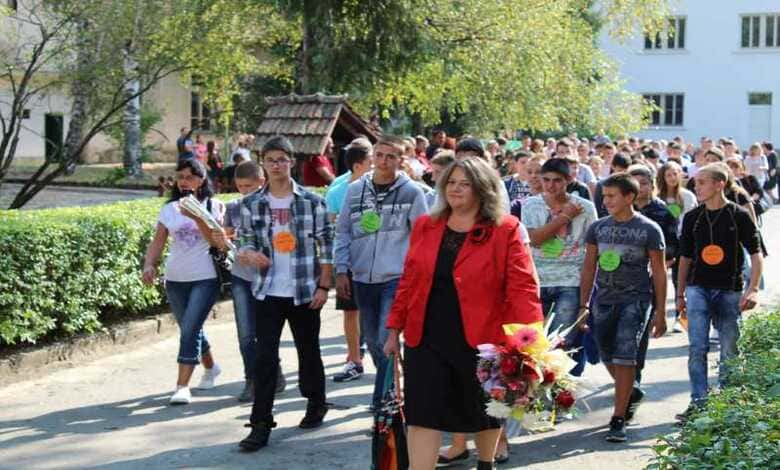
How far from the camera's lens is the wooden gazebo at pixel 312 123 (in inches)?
585

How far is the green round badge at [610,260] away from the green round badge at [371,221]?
1509 mm

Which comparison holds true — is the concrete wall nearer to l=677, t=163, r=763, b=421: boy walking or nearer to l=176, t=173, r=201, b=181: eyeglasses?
l=176, t=173, r=201, b=181: eyeglasses

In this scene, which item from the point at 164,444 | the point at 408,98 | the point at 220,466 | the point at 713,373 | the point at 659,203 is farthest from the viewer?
the point at 408,98

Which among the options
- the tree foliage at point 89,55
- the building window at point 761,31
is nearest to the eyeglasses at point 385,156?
the tree foliage at point 89,55

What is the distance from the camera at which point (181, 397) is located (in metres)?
9.49

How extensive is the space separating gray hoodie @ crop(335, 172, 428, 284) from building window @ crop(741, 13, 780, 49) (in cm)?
4755

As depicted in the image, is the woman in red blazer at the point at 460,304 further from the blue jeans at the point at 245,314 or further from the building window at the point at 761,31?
the building window at the point at 761,31

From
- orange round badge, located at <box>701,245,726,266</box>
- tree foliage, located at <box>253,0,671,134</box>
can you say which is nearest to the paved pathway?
orange round badge, located at <box>701,245,726,266</box>

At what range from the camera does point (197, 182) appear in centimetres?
956

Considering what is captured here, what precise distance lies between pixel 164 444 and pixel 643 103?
85.9ft

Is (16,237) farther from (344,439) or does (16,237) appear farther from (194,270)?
(344,439)

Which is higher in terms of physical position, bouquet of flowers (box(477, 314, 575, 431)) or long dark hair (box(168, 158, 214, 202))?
long dark hair (box(168, 158, 214, 202))

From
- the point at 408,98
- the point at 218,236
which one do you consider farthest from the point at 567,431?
the point at 408,98

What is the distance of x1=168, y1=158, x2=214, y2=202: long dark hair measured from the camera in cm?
952
